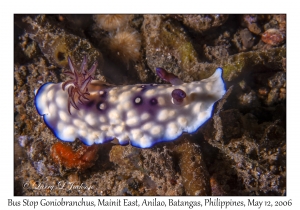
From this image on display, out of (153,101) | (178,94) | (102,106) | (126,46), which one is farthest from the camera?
(126,46)

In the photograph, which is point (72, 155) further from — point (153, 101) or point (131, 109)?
point (153, 101)

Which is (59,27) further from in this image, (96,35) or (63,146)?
(63,146)

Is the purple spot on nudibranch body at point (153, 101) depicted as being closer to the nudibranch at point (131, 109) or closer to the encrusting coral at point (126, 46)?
the nudibranch at point (131, 109)

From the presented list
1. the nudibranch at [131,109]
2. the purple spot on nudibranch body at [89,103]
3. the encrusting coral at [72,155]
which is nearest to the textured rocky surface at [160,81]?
the encrusting coral at [72,155]

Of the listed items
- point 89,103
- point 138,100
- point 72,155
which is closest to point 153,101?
point 138,100

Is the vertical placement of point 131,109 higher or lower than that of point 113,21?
lower

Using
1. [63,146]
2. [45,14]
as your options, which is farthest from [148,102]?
[45,14]
